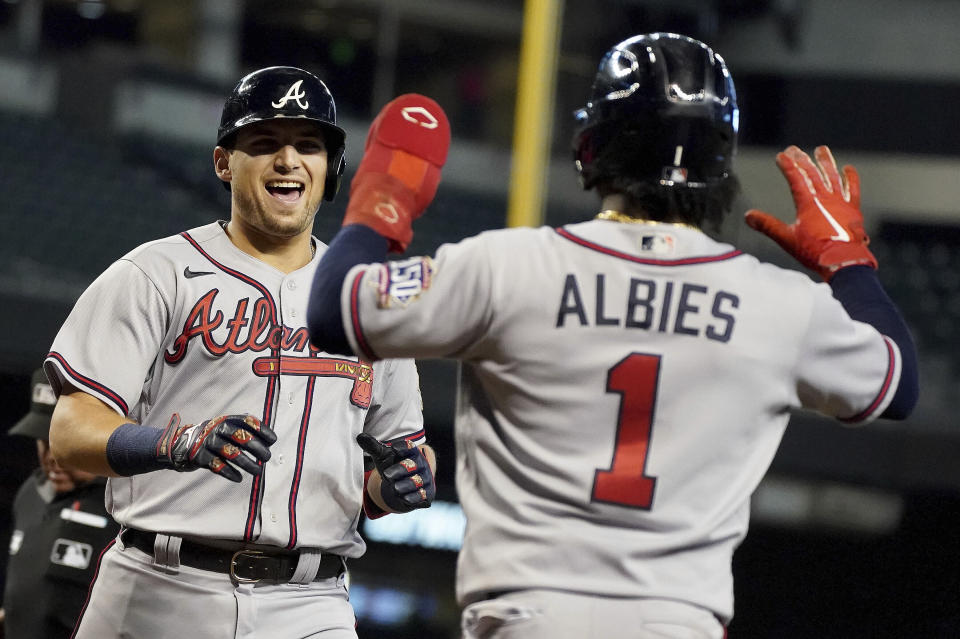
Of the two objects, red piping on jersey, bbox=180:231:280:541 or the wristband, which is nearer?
the wristband

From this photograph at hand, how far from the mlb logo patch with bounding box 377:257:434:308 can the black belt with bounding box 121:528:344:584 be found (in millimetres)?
872

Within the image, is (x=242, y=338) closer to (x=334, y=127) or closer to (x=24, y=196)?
(x=334, y=127)

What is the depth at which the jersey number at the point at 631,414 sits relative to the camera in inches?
53.8

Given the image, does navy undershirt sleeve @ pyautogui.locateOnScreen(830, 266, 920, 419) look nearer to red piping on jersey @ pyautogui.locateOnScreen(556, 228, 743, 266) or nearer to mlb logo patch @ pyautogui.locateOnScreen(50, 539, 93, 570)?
red piping on jersey @ pyautogui.locateOnScreen(556, 228, 743, 266)

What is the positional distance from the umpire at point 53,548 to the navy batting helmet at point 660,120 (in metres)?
2.11

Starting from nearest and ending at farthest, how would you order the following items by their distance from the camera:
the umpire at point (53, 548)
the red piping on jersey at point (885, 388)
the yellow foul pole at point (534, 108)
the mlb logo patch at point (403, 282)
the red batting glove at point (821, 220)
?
the mlb logo patch at point (403, 282), the red piping on jersey at point (885, 388), the red batting glove at point (821, 220), the umpire at point (53, 548), the yellow foul pole at point (534, 108)

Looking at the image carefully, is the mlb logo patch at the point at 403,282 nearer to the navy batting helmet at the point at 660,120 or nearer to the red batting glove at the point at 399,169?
the red batting glove at the point at 399,169

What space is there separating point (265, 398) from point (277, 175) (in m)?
0.44

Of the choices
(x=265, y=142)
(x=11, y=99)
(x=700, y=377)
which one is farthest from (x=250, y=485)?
(x=11, y=99)

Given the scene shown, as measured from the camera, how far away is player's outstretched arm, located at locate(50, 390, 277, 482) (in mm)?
1761

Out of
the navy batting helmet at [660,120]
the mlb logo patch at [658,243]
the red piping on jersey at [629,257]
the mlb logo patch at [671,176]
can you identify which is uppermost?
the navy batting helmet at [660,120]

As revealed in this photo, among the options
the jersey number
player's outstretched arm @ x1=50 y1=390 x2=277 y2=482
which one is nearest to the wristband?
player's outstretched arm @ x1=50 y1=390 x2=277 y2=482

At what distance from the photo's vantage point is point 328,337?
1.39 metres

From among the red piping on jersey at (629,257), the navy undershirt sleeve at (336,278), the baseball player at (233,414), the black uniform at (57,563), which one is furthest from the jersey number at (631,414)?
the black uniform at (57,563)
